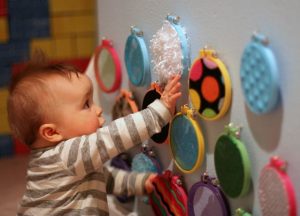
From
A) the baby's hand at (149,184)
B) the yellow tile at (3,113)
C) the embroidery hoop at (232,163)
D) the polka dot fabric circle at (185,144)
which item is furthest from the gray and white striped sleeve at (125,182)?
the yellow tile at (3,113)

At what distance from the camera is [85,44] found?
4.06 ft

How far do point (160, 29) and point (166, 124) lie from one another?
0.14m

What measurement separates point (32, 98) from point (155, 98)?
18cm

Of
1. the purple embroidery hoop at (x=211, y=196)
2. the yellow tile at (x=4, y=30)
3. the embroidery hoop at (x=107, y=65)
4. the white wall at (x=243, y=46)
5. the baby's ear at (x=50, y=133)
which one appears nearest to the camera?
the white wall at (x=243, y=46)

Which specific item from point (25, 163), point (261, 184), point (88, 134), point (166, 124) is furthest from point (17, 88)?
point (25, 163)

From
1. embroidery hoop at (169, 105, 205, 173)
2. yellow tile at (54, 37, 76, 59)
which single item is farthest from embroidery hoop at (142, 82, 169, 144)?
yellow tile at (54, 37, 76, 59)

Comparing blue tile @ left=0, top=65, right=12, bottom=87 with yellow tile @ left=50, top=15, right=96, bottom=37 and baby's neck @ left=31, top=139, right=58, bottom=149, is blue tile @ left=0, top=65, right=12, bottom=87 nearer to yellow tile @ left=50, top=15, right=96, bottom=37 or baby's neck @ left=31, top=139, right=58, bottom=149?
yellow tile @ left=50, top=15, right=96, bottom=37

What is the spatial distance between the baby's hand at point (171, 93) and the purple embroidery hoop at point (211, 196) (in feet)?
0.35

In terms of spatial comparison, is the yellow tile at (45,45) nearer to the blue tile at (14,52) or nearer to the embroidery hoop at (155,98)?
the blue tile at (14,52)

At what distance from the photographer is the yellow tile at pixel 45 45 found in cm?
119

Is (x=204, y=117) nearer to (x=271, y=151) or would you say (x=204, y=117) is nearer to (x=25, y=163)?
(x=271, y=151)

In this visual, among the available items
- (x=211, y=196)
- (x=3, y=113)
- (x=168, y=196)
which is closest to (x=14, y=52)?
(x=3, y=113)

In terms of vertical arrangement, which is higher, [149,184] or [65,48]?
[65,48]

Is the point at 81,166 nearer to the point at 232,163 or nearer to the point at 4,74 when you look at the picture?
the point at 232,163
